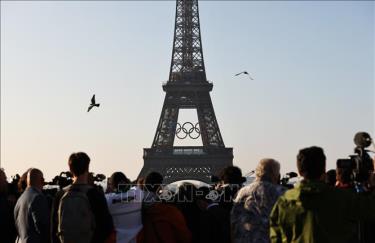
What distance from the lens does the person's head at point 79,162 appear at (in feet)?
28.0

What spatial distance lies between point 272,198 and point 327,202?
7.20 feet

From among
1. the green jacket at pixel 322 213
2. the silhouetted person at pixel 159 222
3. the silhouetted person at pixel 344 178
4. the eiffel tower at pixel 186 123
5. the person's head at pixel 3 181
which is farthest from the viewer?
the eiffel tower at pixel 186 123

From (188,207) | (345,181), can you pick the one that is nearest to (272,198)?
(345,181)

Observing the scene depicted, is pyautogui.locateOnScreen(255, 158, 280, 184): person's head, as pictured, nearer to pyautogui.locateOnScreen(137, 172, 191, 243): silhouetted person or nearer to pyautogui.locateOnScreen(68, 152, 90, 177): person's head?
pyautogui.locateOnScreen(137, 172, 191, 243): silhouetted person

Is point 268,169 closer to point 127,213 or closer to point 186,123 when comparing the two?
point 127,213

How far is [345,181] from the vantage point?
872cm

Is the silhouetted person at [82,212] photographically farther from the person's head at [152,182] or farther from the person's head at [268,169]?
the person's head at [268,169]

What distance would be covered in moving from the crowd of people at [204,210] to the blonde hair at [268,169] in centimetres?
1

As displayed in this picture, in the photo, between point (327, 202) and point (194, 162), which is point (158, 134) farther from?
point (327, 202)

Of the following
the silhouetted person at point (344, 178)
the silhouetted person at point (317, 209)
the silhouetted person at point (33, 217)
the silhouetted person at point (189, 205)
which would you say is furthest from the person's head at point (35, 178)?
the silhouetted person at point (317, 209)

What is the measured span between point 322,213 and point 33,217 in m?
4.55

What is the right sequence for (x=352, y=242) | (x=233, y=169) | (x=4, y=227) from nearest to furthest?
(x=352, y=242), (x=233, y=169), (x=4, y=227)

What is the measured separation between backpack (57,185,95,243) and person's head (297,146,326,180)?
3065 millimetres

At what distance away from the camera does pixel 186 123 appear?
7225 centimetres
